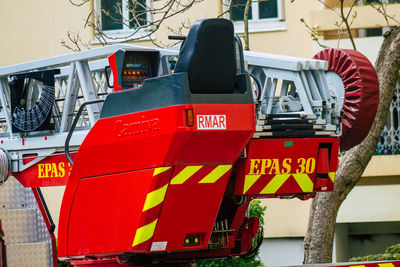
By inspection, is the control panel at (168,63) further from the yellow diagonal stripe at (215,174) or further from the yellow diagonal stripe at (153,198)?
the yellow diagonal stripe at (153,198)

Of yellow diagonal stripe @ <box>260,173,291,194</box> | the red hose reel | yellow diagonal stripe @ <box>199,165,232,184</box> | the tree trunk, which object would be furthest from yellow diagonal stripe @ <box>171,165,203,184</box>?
the tree trunk

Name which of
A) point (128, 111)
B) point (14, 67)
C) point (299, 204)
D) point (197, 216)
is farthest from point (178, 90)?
point (299, 204)

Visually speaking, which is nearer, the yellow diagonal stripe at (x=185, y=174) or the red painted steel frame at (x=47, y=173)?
the yellow diagonal stripe at (x=185, y=174)

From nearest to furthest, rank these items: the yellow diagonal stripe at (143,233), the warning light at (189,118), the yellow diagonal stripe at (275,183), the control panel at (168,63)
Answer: the warning light at (189,118)
the yellow diagonal stripe at (143,233)
the control panel at (168,63)
the yellow diagonal stripe at (275,183)

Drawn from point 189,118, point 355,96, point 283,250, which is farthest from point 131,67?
point 283,250

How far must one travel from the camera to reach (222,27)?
6.45m

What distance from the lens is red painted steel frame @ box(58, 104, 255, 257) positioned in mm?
6414

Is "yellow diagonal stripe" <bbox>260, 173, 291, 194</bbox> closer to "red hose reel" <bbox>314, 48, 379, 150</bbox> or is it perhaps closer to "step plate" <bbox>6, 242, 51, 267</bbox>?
"red hose reel" <bbox>314, 48, 379, 150</bbox>

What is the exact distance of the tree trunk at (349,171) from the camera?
39.4 feet

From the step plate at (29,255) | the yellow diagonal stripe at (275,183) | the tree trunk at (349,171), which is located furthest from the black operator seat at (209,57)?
the tree trunk at (349,171)

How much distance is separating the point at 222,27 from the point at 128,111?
0.95 m

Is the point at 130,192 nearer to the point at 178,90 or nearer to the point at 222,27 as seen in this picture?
the point at 178,90

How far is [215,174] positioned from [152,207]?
0.57 m

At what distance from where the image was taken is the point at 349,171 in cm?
1200
